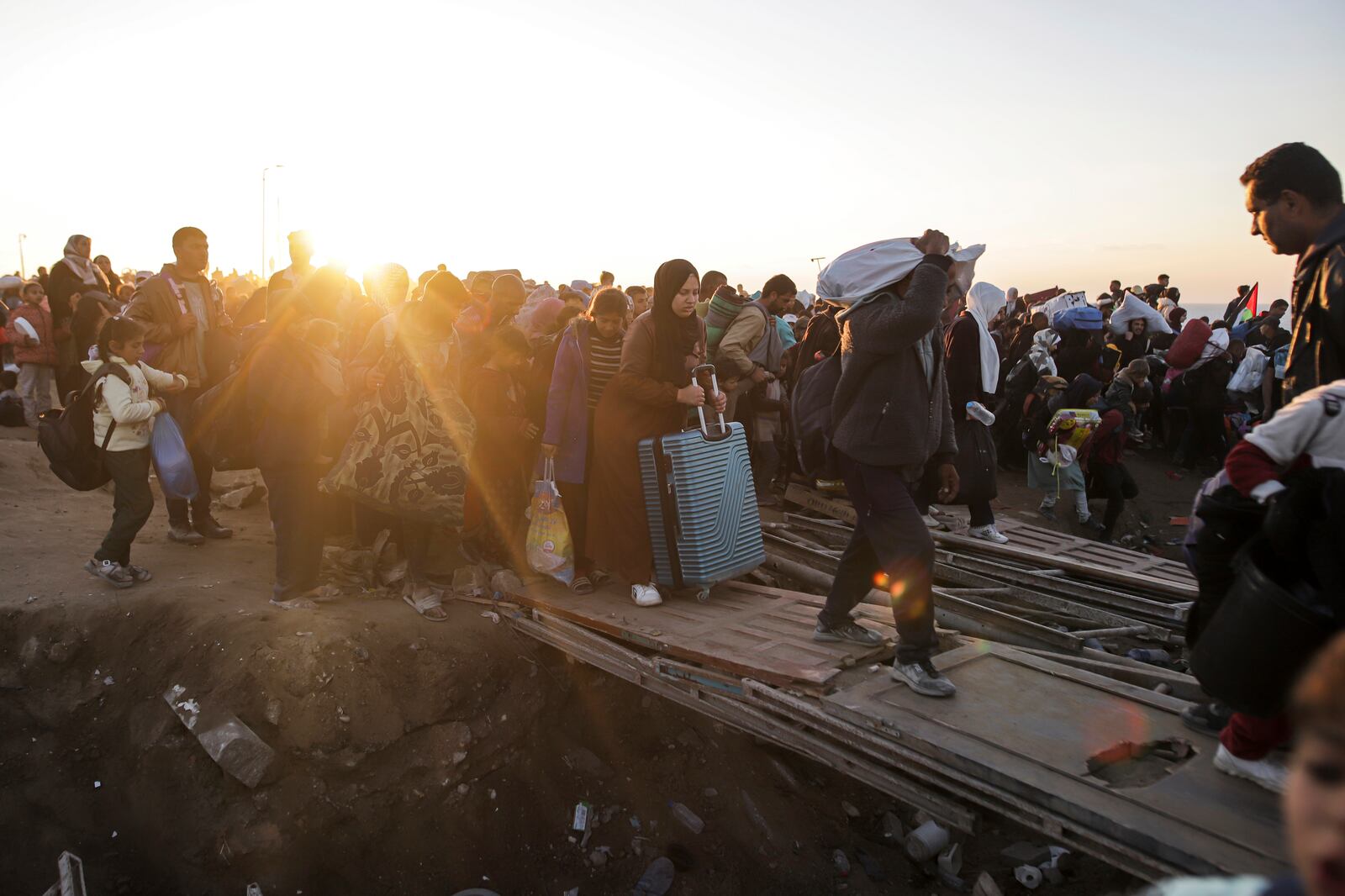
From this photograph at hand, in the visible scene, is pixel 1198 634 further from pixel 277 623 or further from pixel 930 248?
pixel 277 623

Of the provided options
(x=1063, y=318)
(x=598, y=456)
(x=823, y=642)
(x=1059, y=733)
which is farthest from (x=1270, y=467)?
(x=1063, y=318)

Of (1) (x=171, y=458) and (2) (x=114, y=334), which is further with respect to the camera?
(1) (x=171, y=458)

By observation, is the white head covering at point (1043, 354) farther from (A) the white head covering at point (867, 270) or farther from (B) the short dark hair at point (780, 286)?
(A) the white head covering at point (867, 270)

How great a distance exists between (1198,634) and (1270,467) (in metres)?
0.79

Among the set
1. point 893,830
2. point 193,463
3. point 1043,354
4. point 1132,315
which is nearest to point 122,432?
point 193,463

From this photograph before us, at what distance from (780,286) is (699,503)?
149 inches

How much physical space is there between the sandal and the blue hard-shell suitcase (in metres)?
1.44

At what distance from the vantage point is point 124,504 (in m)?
5.01

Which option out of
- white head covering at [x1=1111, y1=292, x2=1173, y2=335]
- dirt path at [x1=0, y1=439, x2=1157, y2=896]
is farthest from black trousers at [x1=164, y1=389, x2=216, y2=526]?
white head covering at [x1=1111, y1=292, x2=1173, y2=335]

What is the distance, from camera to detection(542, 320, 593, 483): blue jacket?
5344 millimetres

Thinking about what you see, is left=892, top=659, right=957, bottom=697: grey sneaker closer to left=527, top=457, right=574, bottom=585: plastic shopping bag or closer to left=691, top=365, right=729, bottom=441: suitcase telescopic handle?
left=691, top=365, right=729, bottom=441: suitcase telescopic handle

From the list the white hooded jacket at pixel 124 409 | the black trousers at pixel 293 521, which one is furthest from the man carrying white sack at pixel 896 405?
the white hooded jacket at pixel 124 409

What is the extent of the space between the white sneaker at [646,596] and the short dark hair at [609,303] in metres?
1.82

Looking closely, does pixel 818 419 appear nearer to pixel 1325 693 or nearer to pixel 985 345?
pixel 1325 693
